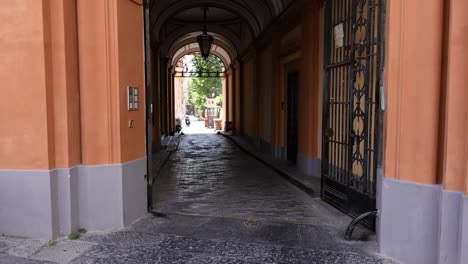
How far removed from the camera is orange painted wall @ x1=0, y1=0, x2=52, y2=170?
4.28m

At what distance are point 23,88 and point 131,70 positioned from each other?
1.28m

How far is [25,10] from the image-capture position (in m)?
4.27

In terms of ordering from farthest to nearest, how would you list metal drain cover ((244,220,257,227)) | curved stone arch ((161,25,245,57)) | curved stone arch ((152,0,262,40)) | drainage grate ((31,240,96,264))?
curved stone arch ((161,25,245,57)) → curved stone arch ((152,0,262,40)) → metal drain cover ((244,220,257,227)) → drainage grate ((31,240,96,264))

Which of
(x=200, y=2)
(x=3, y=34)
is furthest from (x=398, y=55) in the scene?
(x=200, y=2)

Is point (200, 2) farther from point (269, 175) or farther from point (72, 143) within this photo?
point (72, 143)

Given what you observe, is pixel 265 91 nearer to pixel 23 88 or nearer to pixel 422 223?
pixel 23 88

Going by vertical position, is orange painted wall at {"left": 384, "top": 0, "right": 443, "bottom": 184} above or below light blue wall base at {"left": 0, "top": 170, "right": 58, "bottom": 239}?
above

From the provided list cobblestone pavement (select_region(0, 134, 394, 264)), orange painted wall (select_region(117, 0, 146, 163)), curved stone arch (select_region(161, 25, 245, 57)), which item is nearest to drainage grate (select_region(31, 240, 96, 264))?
cobblestone pavement (select_region(0, 134, 394, 264))

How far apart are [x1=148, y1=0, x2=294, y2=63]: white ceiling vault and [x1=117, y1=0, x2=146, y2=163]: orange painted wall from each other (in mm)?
5407

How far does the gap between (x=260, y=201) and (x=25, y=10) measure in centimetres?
434

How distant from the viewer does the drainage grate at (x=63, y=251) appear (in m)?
4.02

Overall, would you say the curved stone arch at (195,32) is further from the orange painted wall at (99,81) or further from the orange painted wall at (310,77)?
the orange painted wall at (99,81)

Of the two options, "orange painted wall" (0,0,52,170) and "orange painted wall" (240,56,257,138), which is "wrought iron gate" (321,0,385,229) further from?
"orange painted wall" (240,56,257,138)

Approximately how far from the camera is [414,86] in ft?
12.5
